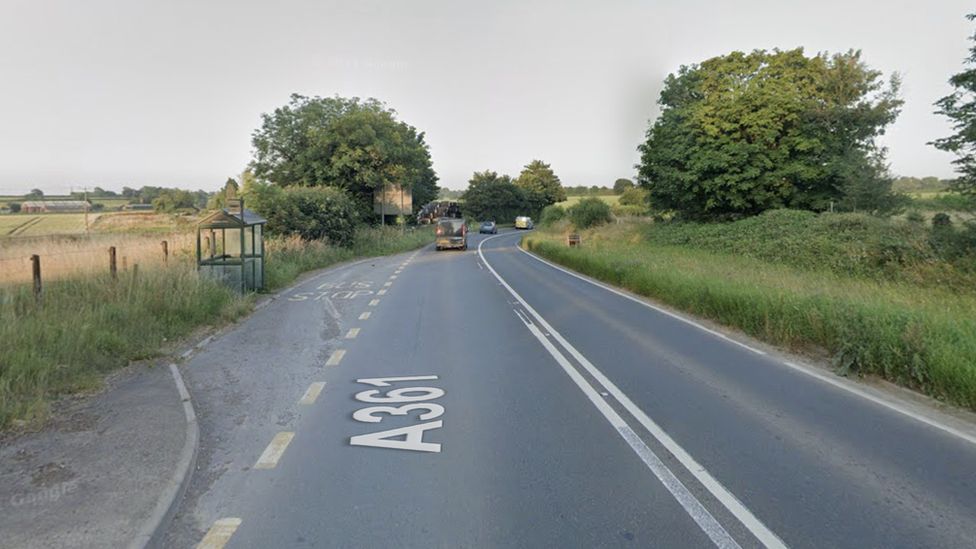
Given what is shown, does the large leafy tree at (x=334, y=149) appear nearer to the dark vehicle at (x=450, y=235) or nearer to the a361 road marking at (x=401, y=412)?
the dark vehicle at (x=450, y=235)

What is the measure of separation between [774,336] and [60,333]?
391 inches

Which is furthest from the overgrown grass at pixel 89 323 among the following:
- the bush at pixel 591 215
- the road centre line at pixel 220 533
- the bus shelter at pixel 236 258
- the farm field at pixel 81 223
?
the bush at pixel 591 215

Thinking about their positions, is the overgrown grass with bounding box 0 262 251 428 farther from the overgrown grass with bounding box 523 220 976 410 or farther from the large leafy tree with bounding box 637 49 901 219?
the large leafy tree with bounding box 637 49 901 219

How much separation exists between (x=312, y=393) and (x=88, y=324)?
3.48 m

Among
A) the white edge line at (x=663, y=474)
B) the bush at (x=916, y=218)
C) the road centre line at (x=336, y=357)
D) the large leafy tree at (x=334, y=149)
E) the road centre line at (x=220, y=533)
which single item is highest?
the large leafy tree at (x=334, y=149)

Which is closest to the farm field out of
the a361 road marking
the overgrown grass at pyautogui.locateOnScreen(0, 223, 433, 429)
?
the overgrown grass at pyautogui.locateOnScreen(0, 223, 433, 429)

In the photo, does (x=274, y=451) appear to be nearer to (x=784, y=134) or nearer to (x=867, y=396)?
(x=867, y=396)

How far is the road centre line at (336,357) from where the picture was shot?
23.3ft

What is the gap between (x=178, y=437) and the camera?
4.46m

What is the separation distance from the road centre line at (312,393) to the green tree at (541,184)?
89.3m

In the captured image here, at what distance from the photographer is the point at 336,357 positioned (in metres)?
7.43

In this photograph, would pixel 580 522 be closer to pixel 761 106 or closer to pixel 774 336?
pixel 774 336

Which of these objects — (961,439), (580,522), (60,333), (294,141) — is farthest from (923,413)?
(294,141)

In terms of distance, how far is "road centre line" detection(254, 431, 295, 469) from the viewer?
4062 millimetres
